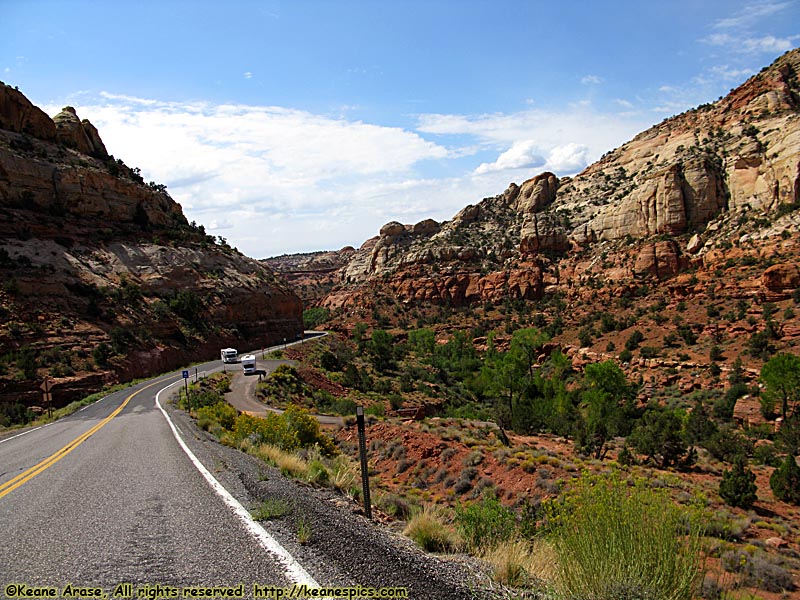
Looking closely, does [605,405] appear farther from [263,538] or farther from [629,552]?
[263,538]

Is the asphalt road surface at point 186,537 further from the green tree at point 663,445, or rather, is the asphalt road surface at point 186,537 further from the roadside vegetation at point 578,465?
the green tree at point 663,445

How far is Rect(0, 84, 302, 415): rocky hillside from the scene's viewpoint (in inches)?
1352

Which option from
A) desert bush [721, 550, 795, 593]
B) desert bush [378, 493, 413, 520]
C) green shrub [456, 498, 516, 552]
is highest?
green shrub [456, 498, 516, 552]

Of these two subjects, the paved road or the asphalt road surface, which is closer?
the asphalt road surface

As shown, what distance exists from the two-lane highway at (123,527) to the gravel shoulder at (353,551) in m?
0.28

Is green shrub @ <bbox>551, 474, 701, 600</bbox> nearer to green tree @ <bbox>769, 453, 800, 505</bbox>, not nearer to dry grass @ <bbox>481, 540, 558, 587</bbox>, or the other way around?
dry grass @ <bbox>481, 540, 558, 587</bbox>

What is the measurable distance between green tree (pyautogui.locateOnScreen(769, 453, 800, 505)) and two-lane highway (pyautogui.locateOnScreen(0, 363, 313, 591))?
19.5 meters

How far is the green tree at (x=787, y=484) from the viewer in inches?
698

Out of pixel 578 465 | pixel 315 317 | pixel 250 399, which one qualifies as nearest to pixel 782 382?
pixel 578 465

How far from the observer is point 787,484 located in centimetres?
1783

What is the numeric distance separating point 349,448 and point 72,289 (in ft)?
104

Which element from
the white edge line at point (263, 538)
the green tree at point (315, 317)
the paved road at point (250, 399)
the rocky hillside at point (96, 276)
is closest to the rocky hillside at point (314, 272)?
the green tree at point (315, 317)

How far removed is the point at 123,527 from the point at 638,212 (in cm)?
7432

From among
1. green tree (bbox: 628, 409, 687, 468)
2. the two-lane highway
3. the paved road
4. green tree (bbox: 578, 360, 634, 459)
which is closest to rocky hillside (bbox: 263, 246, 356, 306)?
the paved road
